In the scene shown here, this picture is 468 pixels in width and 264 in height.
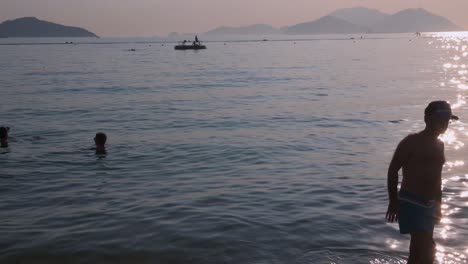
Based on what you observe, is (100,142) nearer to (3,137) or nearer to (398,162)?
(3,137)

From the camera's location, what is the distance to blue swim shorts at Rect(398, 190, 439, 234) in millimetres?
6172

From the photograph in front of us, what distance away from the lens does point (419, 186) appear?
246 inches

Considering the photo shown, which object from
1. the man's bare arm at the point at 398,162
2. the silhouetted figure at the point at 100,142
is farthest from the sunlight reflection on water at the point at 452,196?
the silhouetted figure at the point at 100,142

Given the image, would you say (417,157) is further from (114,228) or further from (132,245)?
(114,228)

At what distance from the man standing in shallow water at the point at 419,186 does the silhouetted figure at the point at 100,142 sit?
11716 mm

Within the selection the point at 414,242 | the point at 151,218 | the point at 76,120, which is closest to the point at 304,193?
the point at 151,218

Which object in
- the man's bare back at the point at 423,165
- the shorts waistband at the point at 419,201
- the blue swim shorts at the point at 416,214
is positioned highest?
the man's bare back at the point at 423,165

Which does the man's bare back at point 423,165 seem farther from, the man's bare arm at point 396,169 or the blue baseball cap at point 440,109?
the blue baseball cap at point 440,109

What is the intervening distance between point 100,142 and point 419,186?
11990 mm

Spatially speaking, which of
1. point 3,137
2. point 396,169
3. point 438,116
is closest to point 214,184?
point 396,169

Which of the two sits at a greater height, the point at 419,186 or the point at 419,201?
the point at 419,186

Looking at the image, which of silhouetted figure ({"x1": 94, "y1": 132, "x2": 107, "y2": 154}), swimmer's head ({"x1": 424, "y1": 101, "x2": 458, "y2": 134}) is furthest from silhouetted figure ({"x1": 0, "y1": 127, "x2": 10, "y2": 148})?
swimmer's head ({"x1": 424, "y1": 101, "x2": 458, "y2": 134})

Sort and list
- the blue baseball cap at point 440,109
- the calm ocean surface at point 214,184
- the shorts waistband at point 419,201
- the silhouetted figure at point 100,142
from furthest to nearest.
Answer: the silhouetted figure at point 100,142, the calm ocean surface at point 214,184, the shorts waistband at point 419,201, the blue baseball cap at point 440,109

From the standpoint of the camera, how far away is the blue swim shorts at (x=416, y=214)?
20.2ft
